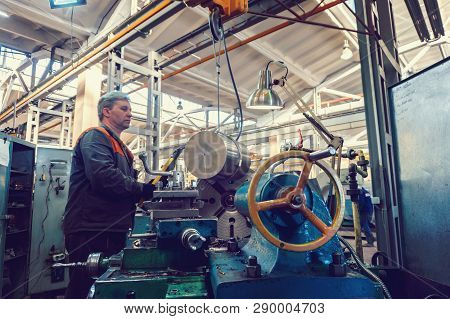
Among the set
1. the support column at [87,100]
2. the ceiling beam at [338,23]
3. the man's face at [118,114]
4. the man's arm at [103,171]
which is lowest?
the man's arm at [103,171]

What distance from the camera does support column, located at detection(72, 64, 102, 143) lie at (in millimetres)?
2818

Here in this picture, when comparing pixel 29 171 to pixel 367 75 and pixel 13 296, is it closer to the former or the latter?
pixel 13 296

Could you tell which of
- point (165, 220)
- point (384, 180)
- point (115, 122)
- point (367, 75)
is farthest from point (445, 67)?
point (115, 122)

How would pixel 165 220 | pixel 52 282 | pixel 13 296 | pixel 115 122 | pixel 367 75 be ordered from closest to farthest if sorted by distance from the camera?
1. pixel 165 220
2. pixel 115 122
3. pixel 367 75
4. pixel 13 296
5. pixel 52 282

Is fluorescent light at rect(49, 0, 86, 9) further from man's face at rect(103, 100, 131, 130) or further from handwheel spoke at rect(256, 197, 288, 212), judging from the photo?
handwheel spoke at rect(256, 197, 288, 212)

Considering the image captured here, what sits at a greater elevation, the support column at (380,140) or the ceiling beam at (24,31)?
the ceiling beam at (24,31)

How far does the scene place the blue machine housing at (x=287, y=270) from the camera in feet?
2.18

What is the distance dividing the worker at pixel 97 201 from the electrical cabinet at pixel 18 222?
4.04 feet

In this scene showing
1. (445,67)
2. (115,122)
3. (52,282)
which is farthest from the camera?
(52,282)

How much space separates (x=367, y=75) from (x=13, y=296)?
9.43 ft

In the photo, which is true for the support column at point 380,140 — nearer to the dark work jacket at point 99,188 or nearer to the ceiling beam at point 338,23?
the dark work jacket at point 99,188

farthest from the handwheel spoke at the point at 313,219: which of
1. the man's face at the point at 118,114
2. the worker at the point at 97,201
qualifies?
the man's face at the point at 118,114

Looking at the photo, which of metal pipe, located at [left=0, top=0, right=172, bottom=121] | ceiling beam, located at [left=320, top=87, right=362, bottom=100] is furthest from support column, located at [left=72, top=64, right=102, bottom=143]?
ceiling beam, located at [left=320, top=87, right=362, bottom=100]
